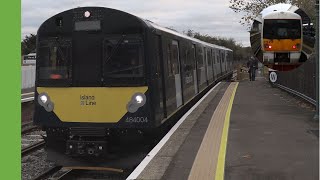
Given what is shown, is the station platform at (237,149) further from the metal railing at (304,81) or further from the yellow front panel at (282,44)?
the yellow front panel at (282,44)

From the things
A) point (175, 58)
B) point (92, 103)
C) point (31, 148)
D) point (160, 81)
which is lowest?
point (31, 148)

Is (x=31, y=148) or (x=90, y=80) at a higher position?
(x=90, y=80)

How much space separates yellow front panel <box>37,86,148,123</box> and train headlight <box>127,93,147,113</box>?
0.06 meters

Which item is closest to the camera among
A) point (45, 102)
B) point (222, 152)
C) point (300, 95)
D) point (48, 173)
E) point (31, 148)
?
point (222, 152)

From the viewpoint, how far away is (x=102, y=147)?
7.95 metres

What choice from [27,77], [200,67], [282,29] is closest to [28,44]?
[27,77]

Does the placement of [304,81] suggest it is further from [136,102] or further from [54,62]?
[54,62]

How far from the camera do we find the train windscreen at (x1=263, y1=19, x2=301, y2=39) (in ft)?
9.22

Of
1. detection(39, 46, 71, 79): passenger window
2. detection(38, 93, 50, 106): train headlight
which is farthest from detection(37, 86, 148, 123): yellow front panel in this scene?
detection(39, 46, 71, 79): passenger window

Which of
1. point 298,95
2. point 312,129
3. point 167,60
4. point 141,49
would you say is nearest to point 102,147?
point 141,49

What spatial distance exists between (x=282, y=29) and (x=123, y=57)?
17.7 feet

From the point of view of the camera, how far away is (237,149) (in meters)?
7.33

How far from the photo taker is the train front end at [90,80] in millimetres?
7938

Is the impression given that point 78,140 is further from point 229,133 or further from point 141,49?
point 229,133
